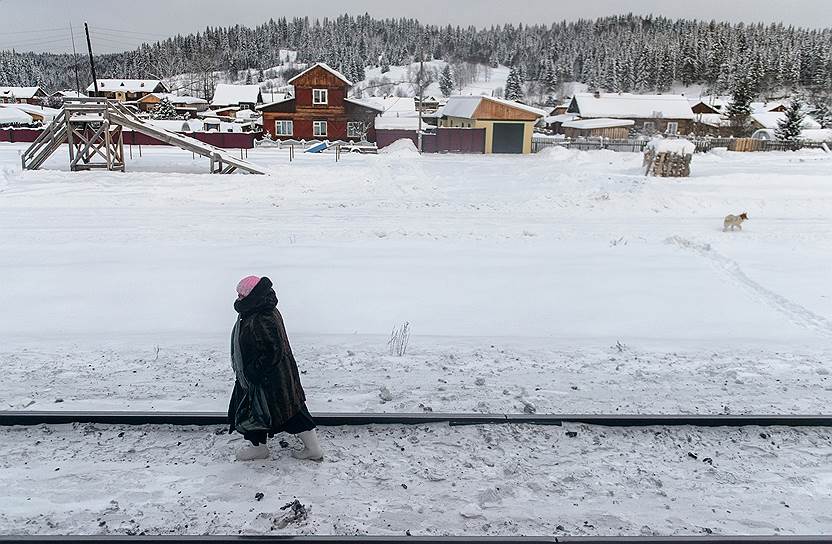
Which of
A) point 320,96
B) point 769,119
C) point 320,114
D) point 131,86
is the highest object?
point 131,86

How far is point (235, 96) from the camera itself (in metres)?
86.6

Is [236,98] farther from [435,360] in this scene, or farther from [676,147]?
[435,360]

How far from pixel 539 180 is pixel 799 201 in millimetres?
9465

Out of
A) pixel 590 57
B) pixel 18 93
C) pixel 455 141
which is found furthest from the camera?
pixel 590 57

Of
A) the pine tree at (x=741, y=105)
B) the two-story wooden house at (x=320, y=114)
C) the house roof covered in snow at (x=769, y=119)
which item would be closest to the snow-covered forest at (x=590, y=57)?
the house roof covered in snow at (x=769, y=119)

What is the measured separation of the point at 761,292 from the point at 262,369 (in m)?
8.87

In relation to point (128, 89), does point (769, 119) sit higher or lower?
lower

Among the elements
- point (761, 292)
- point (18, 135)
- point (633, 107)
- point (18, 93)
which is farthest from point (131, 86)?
point (761, 292)

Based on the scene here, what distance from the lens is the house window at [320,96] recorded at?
4628 cm

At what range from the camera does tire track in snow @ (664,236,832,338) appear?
332 inches

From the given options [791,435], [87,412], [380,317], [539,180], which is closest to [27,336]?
[87,412]

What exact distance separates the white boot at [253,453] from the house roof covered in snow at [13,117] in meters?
72.8

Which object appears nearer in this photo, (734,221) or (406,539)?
(406,539)

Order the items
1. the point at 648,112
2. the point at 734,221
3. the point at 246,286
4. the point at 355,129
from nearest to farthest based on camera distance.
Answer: the point at 246,286
the point at 734,221
the point at 355,129
the point at 648,112
